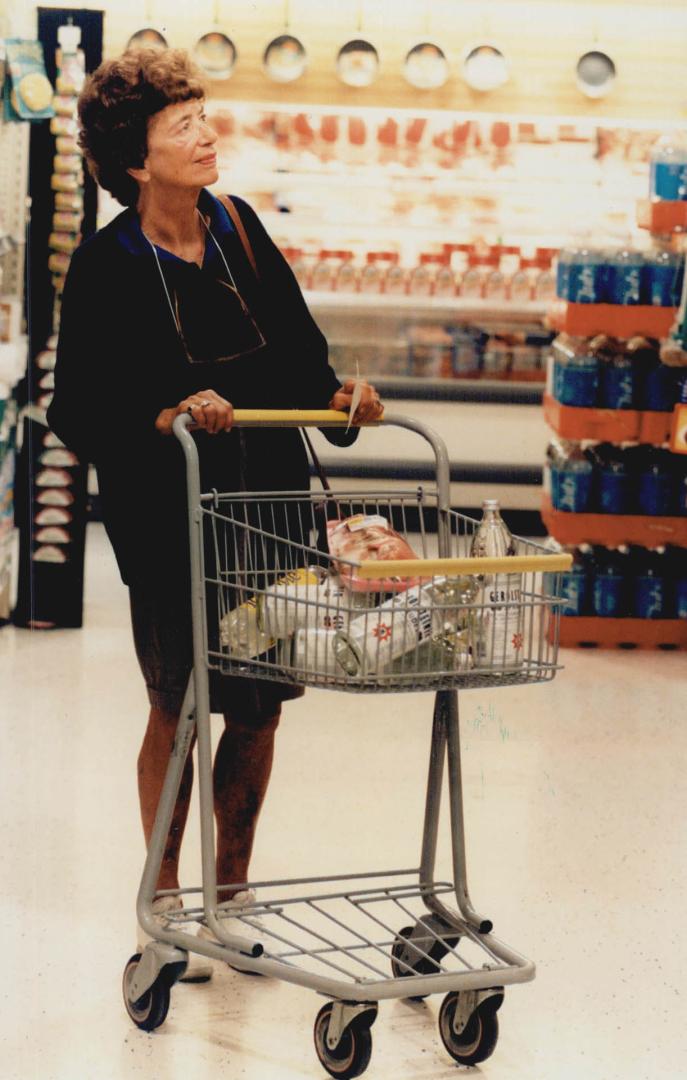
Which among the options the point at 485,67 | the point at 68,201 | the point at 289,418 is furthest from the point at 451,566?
the point at 485,67

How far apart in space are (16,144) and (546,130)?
331 cm

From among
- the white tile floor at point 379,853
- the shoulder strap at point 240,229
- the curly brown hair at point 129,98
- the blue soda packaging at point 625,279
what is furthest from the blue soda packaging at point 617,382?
the curly brown hair at point 129,98

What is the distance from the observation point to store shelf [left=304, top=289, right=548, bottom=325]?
7.97 m

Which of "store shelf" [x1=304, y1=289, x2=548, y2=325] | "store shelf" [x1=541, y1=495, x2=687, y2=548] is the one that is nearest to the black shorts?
"store shelf" [x1=541, y1=495, x2=687, y2=548]

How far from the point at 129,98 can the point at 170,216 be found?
0.21m

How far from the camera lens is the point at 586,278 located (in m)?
5.72

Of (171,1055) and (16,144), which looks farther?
(16,144)

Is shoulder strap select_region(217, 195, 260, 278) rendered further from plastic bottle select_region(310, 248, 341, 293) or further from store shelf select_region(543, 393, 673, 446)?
plastic bottle select_region(310, 248, 341, 293)

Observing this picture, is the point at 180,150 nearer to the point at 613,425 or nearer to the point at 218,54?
the point at 613,425

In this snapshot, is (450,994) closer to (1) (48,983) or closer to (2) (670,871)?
(1) (48,983)

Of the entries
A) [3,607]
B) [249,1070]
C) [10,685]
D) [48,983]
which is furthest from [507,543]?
[3,607]

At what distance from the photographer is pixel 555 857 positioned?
3668mm

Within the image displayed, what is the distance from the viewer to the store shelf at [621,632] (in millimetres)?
5793

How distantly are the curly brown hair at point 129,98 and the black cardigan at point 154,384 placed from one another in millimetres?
114
